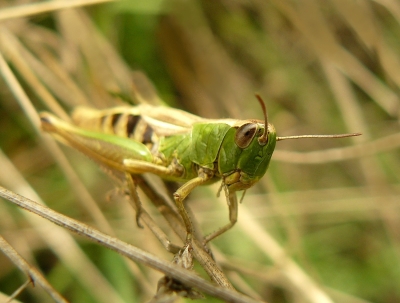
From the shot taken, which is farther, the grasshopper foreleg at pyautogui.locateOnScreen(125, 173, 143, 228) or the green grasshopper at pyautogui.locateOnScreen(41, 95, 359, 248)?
the grasshopper foreleg at pyautogui.locateOnScreen(125, 173, 143, 228)

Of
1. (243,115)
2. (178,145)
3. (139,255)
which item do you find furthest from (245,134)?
(243,115)

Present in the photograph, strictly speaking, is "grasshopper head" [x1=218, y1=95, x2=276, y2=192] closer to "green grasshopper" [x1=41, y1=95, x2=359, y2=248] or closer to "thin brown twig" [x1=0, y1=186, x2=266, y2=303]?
"green grasshopper" [x1=41, y1=95, x2=359, y2=248]

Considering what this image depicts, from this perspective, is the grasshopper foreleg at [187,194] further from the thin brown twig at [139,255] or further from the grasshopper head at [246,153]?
the thin brown twig at [139,255]

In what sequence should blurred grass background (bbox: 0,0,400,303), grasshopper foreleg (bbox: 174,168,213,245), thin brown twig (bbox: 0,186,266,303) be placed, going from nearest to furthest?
thin brown twig (bbox: 0,186,266,303)
grasshopper foreleg (bbox: 174,168,213,245)
blurred grass background (bbox: 0,0,400,303)

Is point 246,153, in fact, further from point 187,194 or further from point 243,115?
point 243,115

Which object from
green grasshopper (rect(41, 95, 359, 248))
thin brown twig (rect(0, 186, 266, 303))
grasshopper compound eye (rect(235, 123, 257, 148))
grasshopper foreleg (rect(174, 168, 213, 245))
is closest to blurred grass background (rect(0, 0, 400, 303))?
green grasshopper (rect(41, 95, 359, 248))

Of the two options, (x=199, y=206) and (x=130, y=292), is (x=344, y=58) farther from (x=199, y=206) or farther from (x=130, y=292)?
(x=130, y=292)

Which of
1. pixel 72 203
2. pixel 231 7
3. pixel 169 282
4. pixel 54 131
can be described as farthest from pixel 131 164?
pixel 231 7
